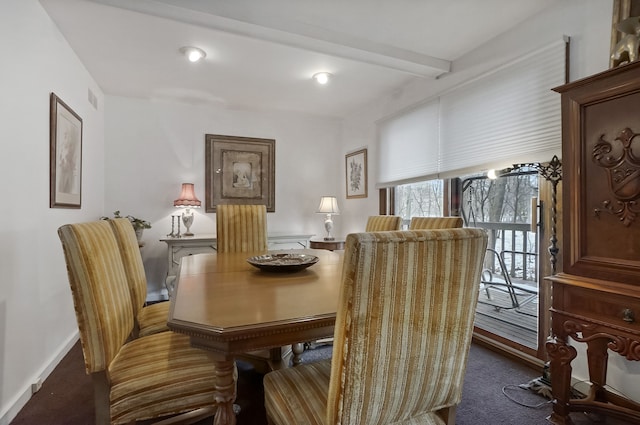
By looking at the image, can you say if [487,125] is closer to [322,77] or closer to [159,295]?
[322,77]

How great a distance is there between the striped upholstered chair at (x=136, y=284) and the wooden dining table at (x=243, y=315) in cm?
37

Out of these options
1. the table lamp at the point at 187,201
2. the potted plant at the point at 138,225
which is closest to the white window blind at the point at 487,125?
the table lamp at the point at 187,201

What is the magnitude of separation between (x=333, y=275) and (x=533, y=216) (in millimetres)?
1588

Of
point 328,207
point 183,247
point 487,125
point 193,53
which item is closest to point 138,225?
point 183,247

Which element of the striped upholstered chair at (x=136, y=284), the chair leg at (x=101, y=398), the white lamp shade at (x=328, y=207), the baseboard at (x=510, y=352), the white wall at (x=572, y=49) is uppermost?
the white wall at (x=572, y=49)

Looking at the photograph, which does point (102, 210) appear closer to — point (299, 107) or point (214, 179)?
point (214, 179)

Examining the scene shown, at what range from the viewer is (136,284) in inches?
71.9

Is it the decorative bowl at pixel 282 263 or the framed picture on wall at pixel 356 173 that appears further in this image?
the framed picture on wall at pixel 356 173

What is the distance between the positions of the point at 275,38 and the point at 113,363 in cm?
230

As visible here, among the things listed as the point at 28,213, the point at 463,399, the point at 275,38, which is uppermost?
the point at 275,38

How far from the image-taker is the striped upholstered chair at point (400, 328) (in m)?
0.80

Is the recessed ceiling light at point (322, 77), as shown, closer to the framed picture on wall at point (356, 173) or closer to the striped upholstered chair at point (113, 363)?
the framed picture on wall at point (356, 173)

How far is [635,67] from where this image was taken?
4.51 ft

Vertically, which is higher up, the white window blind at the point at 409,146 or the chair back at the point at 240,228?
the white window blind at the point at 409,146
